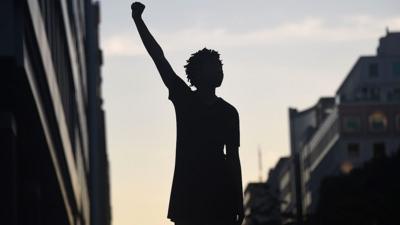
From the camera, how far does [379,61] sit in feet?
526

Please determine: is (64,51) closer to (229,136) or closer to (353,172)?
(229,136)

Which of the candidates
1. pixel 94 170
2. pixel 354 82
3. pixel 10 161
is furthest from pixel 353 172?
pixel 10 161

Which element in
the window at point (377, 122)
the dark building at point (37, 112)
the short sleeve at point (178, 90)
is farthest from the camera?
the window at point (377, 122)

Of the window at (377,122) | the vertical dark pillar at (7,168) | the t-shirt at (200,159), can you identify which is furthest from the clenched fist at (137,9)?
the window at (377,122)

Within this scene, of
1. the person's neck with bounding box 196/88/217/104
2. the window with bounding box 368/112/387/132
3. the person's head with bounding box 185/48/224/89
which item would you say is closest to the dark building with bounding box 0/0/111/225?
the person's head with bounding box 185/48/224/89

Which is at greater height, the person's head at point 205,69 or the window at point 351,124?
the window at point 351,124

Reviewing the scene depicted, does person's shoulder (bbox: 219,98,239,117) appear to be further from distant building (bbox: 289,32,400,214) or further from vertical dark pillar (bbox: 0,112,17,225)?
distant building (bbox: 289,32,400,214)

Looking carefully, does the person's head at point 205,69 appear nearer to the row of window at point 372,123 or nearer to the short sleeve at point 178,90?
the short sleeve at point 178,90

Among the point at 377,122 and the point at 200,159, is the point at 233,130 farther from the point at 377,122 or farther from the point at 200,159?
the point at 377,122

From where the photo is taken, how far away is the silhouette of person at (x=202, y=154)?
14.9 m

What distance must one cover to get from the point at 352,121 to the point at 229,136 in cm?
13815

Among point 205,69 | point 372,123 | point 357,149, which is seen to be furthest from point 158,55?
point 372,123

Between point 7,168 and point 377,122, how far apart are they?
11969 centimetres

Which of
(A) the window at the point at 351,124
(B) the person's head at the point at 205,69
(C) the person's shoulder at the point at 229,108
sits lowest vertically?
(C) the person's shoulder at the point at 229,108
